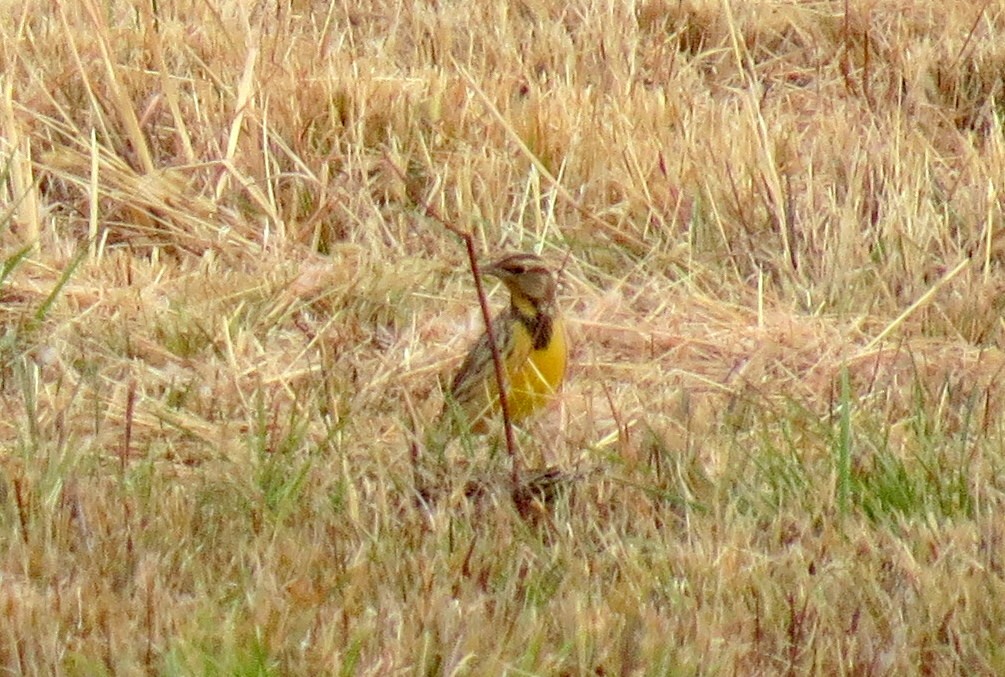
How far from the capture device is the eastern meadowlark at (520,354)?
185 inches

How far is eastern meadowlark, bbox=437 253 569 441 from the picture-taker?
469cm

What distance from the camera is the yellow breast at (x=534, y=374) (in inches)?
184

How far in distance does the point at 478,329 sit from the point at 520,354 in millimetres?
526

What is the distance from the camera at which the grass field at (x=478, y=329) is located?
335 centimetres

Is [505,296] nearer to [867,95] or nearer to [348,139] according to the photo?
[348,139]

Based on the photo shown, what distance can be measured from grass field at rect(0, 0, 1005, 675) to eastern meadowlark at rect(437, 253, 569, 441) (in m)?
0.09

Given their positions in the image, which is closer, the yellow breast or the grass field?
the grass field

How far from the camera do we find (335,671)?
9.98 feet

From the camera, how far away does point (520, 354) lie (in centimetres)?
476

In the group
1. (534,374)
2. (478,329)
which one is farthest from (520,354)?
(478,329)

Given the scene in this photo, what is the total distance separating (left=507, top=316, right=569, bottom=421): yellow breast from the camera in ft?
15.4

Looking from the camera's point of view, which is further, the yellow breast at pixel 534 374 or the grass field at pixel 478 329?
the yellow breast at pixel 534 374

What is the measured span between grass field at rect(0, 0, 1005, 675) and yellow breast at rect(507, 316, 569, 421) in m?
0.06

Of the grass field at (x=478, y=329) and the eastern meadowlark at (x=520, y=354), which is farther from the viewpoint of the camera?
the eastern meadowlark at (x=520, y=354)
